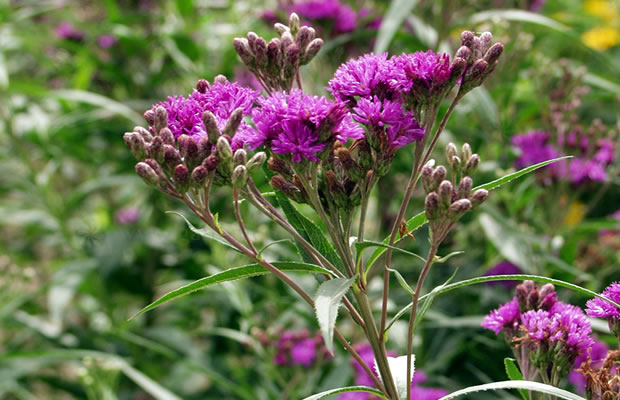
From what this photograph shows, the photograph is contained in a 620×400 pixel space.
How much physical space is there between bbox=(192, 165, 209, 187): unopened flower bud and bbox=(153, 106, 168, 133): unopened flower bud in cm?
8

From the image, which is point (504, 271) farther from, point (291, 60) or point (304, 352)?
point (291, 60)

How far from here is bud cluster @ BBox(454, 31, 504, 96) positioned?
0.90 meters

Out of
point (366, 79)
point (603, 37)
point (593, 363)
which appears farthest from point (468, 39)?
point (603, 37)

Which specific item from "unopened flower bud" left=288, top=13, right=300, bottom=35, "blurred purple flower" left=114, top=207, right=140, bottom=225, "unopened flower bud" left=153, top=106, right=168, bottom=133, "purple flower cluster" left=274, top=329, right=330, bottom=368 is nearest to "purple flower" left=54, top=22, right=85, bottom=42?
"blurred purple flower" left=114, top=207, right=140, bottom=225

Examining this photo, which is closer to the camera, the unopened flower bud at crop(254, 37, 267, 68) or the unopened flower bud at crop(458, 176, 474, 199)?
the unopened flower bud at crop(458, 176, 474, 199)

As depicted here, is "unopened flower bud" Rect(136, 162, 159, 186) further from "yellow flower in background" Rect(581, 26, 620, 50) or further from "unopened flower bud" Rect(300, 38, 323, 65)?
"yellow flower in background" Rect(581, 26, 620, 50)

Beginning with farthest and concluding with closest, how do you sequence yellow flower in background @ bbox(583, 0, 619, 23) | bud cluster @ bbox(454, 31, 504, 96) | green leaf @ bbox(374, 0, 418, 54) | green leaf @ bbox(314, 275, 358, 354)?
yellow flower in background @ bbox(583, 0, 619, 23), green leaf @ bbox(374, 0, 418, 54), bud cluster @ bbox(454, 31, 504, 96), green leaf @ bbox(314, 275, 358, 354)

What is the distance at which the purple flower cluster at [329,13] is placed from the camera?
7.03ft

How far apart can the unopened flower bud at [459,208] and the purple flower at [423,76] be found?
155 millimetres

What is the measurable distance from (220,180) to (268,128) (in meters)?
0.12

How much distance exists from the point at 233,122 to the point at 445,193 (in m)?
0.28

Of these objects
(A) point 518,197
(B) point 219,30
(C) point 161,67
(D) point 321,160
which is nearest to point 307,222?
(D) point 321,160

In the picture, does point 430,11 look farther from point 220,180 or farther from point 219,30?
point 220,180

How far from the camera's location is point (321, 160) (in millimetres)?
880
